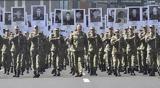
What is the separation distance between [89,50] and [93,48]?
0.18m

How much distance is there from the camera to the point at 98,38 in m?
26.9

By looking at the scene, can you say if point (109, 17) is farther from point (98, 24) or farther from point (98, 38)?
point (98, 38)

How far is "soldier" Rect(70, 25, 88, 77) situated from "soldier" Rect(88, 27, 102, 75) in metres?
1.05

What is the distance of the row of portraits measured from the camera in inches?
1249

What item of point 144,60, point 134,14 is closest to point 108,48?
point 144,60

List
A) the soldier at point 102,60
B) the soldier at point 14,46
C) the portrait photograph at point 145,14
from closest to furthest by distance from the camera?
the soldier at point 14,46 < the soldier at point 102,60 < the portrait photograph at point 145,14

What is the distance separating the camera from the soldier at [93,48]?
26.6 m

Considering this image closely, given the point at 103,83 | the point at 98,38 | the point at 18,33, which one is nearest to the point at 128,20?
the point at 98,38

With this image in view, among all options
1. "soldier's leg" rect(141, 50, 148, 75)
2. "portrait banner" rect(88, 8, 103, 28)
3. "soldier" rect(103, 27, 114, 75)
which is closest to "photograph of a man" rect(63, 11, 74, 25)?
"portrait banner" rect(88, 8, 103, 28)

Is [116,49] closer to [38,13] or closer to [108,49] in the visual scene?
[108,49]

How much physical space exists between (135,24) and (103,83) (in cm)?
1115

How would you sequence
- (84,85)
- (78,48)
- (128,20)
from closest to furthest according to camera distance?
1. (84,85)
2. (78,48)
3. (128,20)

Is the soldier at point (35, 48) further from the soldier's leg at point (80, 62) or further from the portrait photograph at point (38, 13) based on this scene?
the portrait photograph at point (38, 13)

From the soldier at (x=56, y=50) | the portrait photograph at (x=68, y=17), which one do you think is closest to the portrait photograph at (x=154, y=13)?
the portrait photograph at (x=68, y=17)
